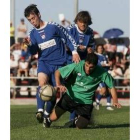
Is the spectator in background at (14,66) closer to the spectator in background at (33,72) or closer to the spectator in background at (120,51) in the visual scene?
the spectator in background at (33,72)

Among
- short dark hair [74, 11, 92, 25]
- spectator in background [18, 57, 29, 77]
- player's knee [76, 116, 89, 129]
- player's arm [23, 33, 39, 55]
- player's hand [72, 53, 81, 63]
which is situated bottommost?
player's knee [76, 116, 89, 129]

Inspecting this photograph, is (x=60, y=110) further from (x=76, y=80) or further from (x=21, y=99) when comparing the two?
(x=21, y=99)

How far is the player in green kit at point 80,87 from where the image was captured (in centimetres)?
1010

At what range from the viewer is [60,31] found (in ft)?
38.4

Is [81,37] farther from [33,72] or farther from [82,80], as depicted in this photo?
[33,72]

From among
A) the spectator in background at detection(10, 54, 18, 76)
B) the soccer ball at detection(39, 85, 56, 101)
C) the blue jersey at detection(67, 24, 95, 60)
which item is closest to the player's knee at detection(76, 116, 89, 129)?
the soccer ball at detection(39, 85, 56, 101)

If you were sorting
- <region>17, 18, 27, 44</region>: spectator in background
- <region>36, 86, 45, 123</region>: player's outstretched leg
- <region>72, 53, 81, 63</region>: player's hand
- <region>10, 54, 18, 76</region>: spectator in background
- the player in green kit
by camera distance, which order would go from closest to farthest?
the player in green kit
<region>72, 53, 81, 63</region>: player's hand
<region>36, 86, 45, 123</region>: player's outstretched leg
<region>10, 54, 18, 76</region>: spectator in background
<region>17, 18, 27, 44</region>: spectator in background

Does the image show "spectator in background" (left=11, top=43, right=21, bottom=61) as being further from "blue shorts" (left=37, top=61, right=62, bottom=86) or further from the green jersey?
the green jersey

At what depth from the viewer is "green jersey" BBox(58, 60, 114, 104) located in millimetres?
10117

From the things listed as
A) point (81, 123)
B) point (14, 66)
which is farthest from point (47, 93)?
point (14, 66)

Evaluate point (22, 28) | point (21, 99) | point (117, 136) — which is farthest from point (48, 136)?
point (22, 28)

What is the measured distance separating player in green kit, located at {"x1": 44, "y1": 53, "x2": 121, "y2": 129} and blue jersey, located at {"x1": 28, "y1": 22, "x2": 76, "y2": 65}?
4.05 feet

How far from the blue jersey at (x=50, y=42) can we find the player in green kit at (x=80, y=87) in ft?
4.05
